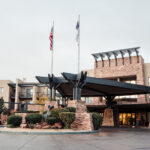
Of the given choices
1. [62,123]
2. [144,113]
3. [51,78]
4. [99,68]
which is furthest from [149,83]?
[62,123]

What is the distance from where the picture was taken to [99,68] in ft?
134

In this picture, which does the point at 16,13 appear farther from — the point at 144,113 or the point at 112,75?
the point at 144,113

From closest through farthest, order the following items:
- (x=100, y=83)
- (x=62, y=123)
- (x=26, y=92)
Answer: (x=62, y=123) → (x=100, y=83) → (x=26, y=92)

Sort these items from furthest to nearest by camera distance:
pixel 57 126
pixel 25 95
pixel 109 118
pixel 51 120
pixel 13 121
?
1. pixel 25 95
2. pixel 109 118
3. pixel 13 121
4. pixel 51 120
5. pixel 57 126

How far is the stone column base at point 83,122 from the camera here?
1771cm

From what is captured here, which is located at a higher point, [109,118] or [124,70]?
[124,70]

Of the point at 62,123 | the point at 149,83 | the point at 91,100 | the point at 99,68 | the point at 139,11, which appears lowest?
the point at 62,123

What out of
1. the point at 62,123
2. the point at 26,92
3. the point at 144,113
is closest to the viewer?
the point at 62,123

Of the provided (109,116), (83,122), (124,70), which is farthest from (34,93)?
(83,122)

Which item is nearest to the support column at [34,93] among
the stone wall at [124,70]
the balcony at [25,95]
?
the balcony at [25,95]

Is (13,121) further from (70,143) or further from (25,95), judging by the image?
(25,95)

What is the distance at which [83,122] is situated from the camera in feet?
59.1

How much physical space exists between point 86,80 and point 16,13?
9.77m

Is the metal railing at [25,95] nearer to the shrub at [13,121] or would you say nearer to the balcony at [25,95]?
the balcony at [25,95]
